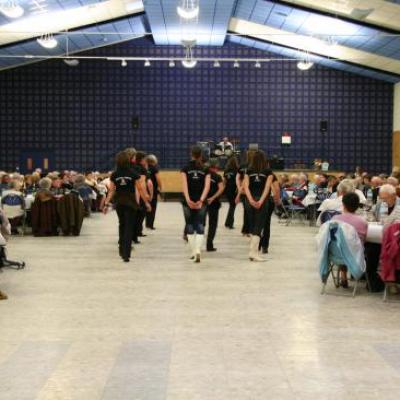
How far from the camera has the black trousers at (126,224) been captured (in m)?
8.16

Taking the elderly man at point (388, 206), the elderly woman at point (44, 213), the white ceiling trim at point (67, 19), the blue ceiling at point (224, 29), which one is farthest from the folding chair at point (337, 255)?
the white ceiling trim at point (67, 19)

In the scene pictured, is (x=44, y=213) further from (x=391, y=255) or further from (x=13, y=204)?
(x=391, y=255)

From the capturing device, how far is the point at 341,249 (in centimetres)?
612

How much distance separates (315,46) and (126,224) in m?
16.7

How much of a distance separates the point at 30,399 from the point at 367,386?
5.89 ft

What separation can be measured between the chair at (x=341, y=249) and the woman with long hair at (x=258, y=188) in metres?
1.90

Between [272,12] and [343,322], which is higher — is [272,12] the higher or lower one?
the higher one

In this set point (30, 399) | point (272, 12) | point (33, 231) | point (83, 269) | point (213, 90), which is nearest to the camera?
point (30, 399)

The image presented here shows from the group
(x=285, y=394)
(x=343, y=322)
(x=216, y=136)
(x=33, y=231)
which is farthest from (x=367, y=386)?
(x=216, y=136)

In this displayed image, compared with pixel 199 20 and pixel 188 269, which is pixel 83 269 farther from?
pixel 199 20

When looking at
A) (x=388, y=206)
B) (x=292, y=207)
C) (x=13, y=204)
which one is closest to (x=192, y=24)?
(x=292, y=207)

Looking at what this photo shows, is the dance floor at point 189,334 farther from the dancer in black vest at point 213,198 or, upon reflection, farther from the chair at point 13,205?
the chair at point 13,205

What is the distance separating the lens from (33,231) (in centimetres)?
1130

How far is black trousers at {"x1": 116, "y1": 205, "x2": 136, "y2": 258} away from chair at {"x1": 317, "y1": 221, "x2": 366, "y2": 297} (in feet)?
8.96
